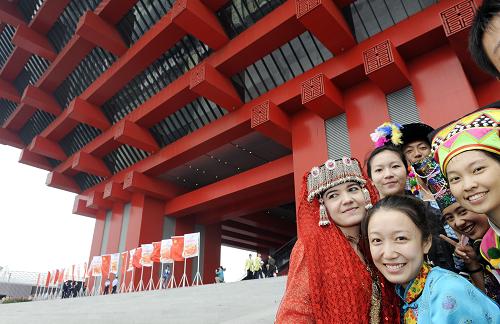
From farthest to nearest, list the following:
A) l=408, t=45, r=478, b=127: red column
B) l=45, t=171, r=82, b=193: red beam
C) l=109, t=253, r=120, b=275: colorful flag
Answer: l=45, t=171, r=82, b=193: red beam → l=109, t=253, r=120, b=275: colorful flag → l=408, t=45, r=478, b=127: red column

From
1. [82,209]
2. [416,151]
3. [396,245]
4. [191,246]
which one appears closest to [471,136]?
[396,245]

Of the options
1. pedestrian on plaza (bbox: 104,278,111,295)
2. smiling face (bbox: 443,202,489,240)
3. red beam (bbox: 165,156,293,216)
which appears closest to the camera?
smiling face (bbox: 443,202,489,240)

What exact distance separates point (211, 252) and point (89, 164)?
776cm

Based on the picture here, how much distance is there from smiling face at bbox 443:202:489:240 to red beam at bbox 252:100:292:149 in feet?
26.6

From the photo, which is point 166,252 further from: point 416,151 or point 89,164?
point 416,151

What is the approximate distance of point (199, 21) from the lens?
9.74 metres

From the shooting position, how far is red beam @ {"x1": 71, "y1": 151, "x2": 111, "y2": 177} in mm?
15781

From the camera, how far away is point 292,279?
5.30 ft

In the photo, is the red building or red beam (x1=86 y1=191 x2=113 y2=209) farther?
red beam (x1=86 y1=191 x2=113 y2=209)

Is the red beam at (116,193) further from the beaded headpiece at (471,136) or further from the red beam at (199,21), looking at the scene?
the beaded headpiece at (471,136)

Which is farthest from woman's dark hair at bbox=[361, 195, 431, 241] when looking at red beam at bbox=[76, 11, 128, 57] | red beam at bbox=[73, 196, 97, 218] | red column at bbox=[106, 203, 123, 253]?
red beam at bbox=[73, 196, 97, 218]

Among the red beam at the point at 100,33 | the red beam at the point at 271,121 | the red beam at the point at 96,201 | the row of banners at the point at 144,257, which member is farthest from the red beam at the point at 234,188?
the red beam at the point at 100,33

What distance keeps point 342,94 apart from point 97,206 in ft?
45.3

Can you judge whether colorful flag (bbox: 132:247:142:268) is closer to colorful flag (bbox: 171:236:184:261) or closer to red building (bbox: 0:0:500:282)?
red building (bbox: 0:0:500:282)
